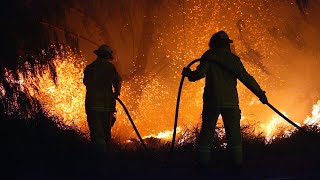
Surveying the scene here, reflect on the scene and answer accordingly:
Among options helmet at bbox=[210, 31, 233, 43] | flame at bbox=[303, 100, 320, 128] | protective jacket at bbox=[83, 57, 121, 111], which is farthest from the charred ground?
helmet at bbox=[210, 31, 233, 43]

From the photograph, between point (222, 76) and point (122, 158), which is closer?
point (222, 76)

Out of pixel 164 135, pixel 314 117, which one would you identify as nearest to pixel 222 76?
pixel 164 135

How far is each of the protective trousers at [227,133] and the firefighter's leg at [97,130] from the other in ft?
5.54

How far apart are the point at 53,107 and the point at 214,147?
3.50 m

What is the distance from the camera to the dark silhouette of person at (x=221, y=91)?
5.92 metres

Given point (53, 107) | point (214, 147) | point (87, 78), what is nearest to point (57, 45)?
point (53, 107)

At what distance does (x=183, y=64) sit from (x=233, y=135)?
4.19 m

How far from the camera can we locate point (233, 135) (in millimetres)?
5867

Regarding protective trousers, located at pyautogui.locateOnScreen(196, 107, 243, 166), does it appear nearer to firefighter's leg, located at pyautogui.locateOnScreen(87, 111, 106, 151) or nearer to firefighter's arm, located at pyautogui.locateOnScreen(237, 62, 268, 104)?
firefighter's arm, located at pyautogui.locateOnScreen(237, 62, 268, 104)

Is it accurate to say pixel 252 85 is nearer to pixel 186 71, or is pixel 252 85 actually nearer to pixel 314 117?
pixel 186 71

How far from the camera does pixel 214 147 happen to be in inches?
310

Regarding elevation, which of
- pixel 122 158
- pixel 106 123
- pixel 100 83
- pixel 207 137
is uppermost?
pixel 100 83

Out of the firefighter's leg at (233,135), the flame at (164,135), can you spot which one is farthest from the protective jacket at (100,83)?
the flame at (164,135)

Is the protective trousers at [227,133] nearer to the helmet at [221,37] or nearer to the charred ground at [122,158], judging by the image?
the charred ground at [122,158]
